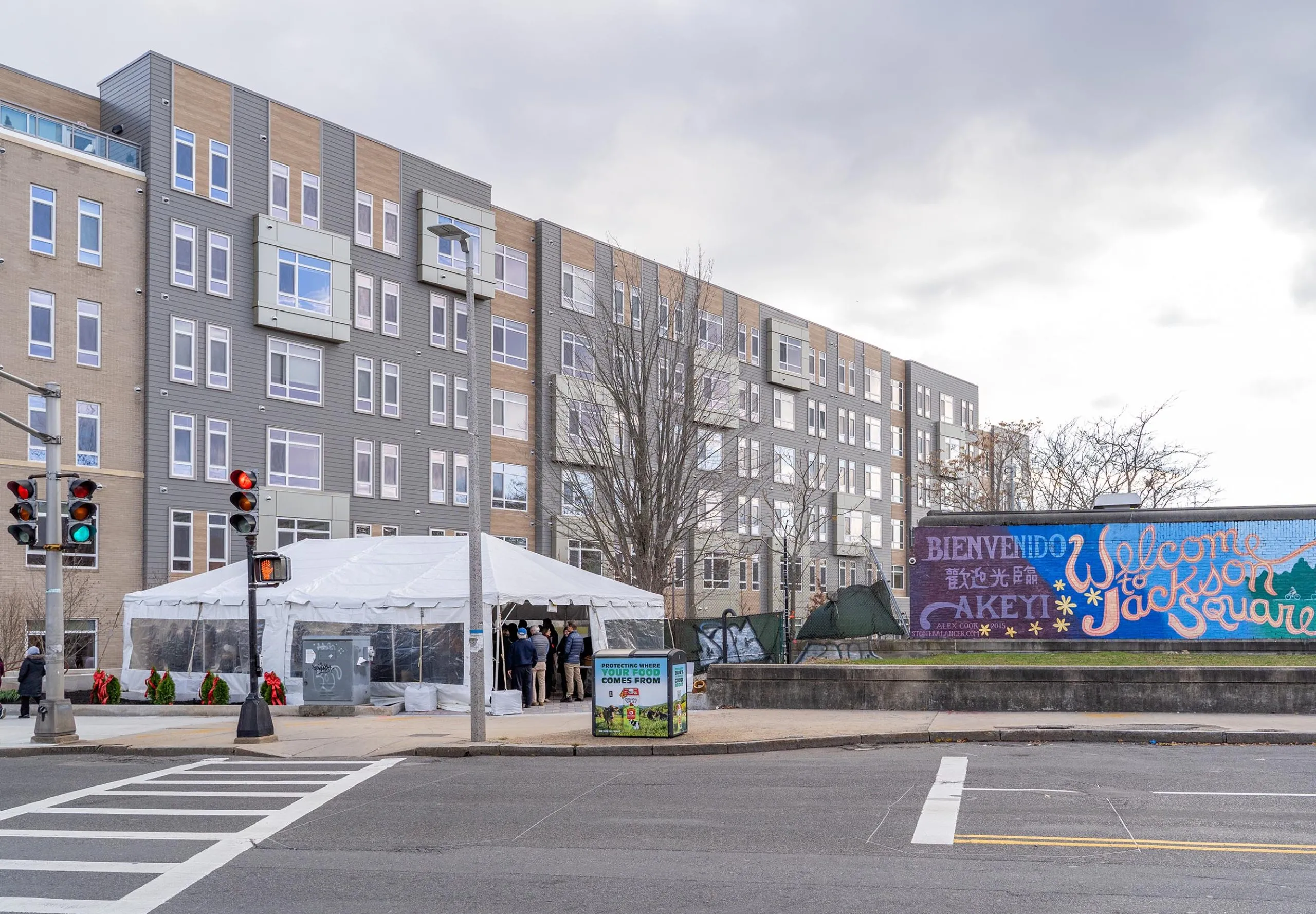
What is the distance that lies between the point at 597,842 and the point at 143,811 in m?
5.23

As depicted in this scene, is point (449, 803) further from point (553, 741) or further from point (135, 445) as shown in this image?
point (135, 445)

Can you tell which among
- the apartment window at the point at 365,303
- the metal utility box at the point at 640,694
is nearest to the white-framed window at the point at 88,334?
the apartment window at the point at 365,303

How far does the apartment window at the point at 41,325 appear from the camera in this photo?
125 ft

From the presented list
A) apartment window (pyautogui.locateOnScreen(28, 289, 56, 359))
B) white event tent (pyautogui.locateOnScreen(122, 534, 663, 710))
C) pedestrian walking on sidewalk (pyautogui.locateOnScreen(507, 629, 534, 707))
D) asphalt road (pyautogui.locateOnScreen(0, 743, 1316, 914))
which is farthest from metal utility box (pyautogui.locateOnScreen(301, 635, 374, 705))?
apartment window (pyautogui.locateOnScreen(28, 289, 56, 359))

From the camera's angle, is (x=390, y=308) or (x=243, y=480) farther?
(x=390, y=308)

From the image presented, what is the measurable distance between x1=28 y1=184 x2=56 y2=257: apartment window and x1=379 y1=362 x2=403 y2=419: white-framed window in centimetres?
1272

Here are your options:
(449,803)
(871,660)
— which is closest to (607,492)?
(871,660)

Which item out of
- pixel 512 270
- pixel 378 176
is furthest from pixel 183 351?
pixel 512 270

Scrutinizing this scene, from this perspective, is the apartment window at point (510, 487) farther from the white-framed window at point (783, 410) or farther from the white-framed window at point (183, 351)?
the white-framed window at point (783, 410)

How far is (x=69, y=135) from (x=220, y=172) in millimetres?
4718

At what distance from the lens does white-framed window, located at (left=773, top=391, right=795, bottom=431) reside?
69.6 m

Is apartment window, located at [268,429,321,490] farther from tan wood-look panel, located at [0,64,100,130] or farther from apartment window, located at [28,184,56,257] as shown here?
tan wood-look panel, located at [0,64,100,130]

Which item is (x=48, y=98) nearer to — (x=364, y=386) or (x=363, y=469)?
(x=364, y=386)

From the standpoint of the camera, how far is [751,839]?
10.7 m
